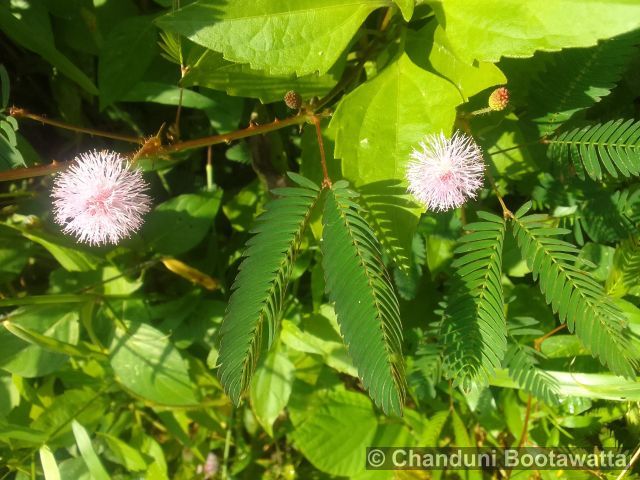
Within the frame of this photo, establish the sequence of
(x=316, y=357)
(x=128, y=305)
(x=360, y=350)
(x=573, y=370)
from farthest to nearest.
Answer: (x=316, y=357)
(x=128, y=305)
(x=573, y=370)
(x=360, y=350)

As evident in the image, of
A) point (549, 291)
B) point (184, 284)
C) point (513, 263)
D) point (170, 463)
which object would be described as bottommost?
point (170, 463)

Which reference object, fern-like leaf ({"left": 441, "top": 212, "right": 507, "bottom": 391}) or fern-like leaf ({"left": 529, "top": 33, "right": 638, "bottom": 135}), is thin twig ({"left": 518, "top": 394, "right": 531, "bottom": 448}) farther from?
fern-like leaf ({"left": 529, "top": 33, "right": 638, "bottom": 135})

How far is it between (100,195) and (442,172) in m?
0.62

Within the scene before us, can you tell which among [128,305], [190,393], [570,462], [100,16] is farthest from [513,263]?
[100,16]

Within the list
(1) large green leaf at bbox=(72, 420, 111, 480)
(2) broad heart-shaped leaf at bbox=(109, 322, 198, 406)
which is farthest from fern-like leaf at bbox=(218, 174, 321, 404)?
(1) large green leaf at bbox=(72, 420, 111, 480)

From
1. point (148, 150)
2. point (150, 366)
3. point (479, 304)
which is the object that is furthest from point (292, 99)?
point (150, 366)

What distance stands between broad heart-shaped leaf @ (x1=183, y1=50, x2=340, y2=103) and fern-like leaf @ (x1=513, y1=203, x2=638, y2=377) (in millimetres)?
489

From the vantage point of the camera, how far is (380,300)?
0.89 m

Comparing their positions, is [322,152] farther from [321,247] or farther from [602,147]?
[602,147]

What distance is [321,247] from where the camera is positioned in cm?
94

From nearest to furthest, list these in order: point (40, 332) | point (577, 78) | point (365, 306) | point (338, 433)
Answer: point (365, 306)
point (577, 78)
point (40, 332)
point (338, 433)

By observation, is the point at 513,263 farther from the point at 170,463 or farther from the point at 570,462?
the point at 170,463

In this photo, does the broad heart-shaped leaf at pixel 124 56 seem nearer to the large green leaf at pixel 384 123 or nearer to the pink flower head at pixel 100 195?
the pink flower head at pixel 100 195

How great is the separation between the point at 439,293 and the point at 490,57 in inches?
28.0
